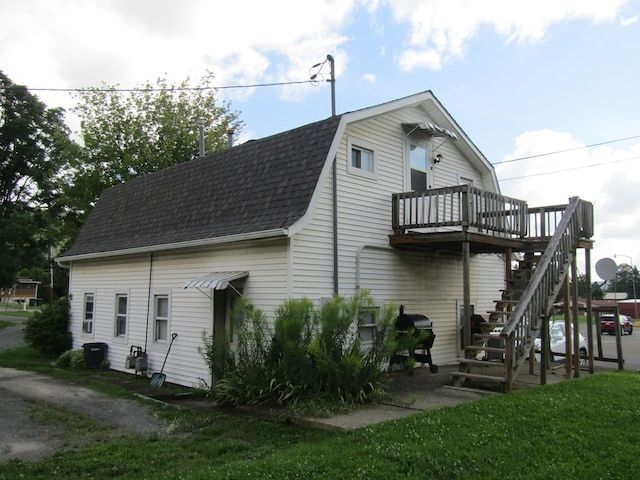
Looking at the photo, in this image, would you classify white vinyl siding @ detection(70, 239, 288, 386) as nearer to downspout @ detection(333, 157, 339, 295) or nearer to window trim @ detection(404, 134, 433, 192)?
downspout @ detection(333, 157, 339, 295)

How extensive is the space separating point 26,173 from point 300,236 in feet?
91.9

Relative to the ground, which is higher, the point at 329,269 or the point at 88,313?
the point at 329,269

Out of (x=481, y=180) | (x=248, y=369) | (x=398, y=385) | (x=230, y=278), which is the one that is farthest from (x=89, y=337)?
(x=481, y=180)

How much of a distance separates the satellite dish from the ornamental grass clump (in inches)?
281

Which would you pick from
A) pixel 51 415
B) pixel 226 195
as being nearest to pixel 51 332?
pixel 226 195

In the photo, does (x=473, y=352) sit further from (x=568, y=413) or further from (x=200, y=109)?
(x=200, y=109)

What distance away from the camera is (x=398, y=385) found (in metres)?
10.3

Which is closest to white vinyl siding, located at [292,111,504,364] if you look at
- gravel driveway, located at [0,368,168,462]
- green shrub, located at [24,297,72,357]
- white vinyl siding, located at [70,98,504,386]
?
white vinyl siding, located at [70,98,504,386]

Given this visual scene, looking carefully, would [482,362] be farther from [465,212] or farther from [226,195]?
[226,195]

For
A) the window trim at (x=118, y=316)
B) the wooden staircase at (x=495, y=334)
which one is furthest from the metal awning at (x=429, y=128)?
the window trim at (x=118, y=316)

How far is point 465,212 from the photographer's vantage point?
1073cm

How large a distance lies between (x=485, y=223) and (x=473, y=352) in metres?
2.71

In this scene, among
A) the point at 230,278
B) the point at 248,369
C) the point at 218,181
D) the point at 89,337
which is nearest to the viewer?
the point at 248,369

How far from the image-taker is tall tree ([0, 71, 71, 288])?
30.5 meters
